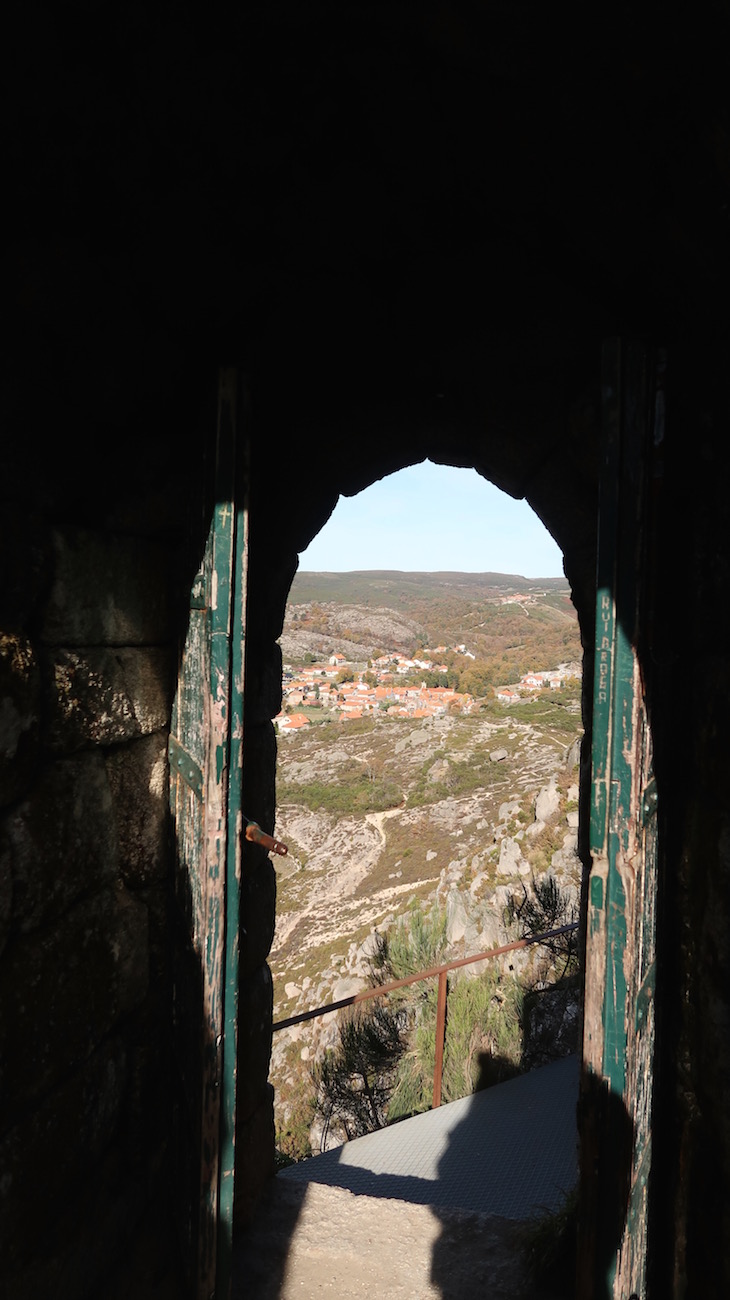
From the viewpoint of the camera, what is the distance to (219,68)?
5.20 feet

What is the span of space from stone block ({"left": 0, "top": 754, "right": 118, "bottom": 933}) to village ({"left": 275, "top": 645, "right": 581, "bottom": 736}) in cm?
2321

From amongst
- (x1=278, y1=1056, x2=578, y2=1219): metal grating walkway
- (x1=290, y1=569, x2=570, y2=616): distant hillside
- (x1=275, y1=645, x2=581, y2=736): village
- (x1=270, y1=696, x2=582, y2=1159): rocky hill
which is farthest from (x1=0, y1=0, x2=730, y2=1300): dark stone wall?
(x1=290, y1=569, x2=570, y2=616): distant hillside

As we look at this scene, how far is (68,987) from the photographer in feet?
6.04

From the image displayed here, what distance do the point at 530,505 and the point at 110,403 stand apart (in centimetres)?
148

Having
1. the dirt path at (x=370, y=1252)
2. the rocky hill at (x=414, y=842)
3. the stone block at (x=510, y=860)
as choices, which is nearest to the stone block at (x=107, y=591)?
the dirt path at (x=370, y=1252)

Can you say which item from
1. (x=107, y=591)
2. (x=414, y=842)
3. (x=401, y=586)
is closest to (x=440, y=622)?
(x=401, y=586)

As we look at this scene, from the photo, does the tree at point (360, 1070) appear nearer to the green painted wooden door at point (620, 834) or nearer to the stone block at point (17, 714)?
the green painted wooden door at point (620, 834)

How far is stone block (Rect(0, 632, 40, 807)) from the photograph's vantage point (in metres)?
1.59

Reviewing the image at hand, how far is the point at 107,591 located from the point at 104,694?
0.28 meters

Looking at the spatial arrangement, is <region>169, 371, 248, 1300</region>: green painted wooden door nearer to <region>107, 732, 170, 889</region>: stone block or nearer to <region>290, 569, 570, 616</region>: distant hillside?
<region>107, 732, 170, 889</region>: stone block

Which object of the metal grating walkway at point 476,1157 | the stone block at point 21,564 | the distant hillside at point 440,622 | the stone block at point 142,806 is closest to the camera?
the stone block at point 21,564

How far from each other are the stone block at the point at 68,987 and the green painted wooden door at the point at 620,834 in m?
1.25

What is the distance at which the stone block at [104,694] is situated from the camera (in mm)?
1832

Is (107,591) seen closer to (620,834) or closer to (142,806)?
(142,806)
